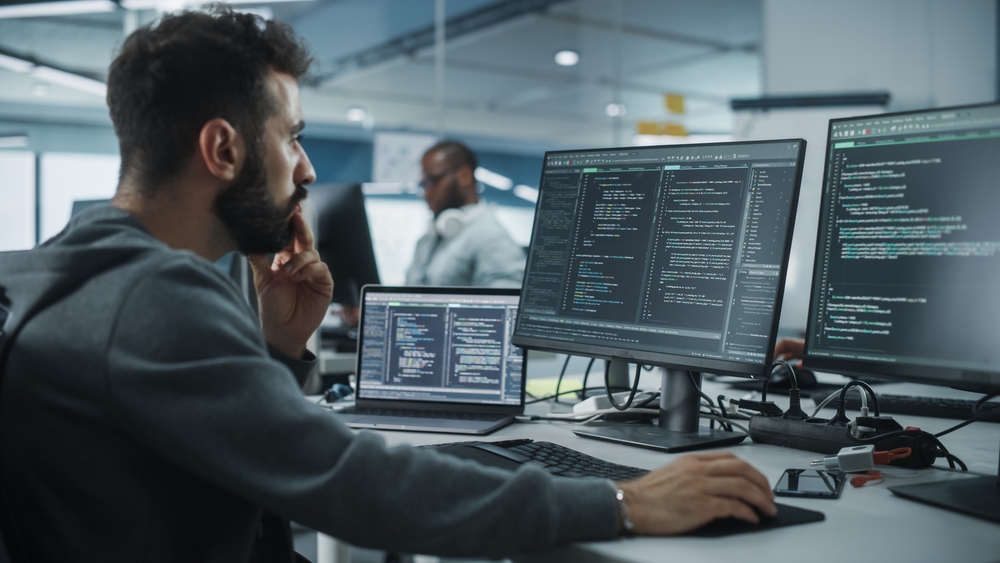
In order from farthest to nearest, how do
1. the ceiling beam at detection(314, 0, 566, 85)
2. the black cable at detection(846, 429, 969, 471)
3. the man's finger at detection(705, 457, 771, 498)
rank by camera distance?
the ceiling beam at detection(314, 0, 566, 85) < the black cable at detection(846, 429, 969, 471) < the man's finger at detection(705, 457, 771, 498)

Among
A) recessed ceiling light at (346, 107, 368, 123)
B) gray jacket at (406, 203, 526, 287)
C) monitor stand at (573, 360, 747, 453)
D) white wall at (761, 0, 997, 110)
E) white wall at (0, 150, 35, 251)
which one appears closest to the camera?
monitor stand at (573, 360, 747, 453)

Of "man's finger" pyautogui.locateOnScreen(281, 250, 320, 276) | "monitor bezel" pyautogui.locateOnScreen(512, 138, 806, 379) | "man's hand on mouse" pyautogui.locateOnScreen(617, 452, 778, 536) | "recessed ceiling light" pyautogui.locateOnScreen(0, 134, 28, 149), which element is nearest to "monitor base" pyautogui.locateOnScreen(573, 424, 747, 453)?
"monitor bezel" pyautogui.locateOnScreen(512, 138, 806, 379)

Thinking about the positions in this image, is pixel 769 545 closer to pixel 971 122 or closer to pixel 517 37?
pixel 971 122

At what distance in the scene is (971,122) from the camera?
943 mm

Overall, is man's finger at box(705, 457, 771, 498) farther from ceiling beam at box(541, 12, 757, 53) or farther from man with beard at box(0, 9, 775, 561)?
ceiling beam at box(541, 12, 757, 53)

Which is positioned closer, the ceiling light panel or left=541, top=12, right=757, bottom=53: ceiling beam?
the ceiling light panel

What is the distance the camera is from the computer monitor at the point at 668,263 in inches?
43.6

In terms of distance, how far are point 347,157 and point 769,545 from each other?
22.4 ft

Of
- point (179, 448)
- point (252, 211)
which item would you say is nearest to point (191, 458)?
point (179, 448)

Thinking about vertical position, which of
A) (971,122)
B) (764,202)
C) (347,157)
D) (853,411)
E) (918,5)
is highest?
(918,5)

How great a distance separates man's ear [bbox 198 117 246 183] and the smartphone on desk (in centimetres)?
76

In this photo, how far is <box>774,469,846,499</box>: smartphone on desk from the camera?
0.90 meters

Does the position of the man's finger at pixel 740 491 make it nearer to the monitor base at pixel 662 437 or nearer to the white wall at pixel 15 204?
the monitor base at pixel 662 437

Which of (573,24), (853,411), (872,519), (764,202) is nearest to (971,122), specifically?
(764,202)
